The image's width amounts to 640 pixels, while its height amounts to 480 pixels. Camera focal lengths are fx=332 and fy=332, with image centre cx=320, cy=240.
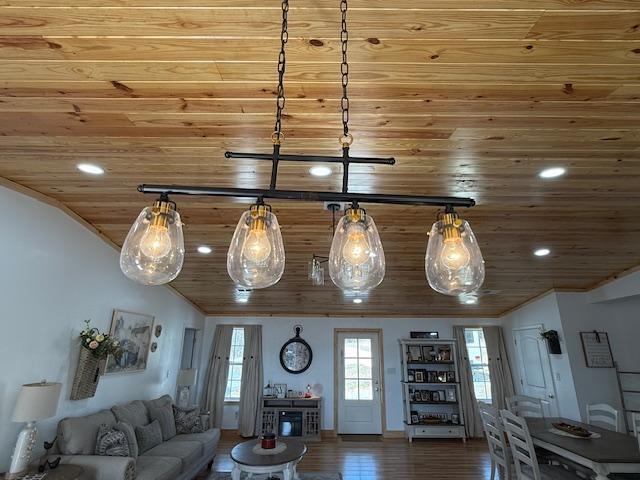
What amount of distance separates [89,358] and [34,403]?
972 mm

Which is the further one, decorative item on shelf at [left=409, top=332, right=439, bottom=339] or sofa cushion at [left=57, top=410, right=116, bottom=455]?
decorative item on shelf at [left=409, top=332, right=439, bottom=339]

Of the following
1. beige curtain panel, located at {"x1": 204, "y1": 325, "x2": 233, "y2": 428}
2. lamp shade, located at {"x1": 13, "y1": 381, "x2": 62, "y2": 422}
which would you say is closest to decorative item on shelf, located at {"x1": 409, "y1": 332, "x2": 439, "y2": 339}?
beige curtain panel, located at {"x1": 204, "y1": 325, "x2": 233, "y2": 428}

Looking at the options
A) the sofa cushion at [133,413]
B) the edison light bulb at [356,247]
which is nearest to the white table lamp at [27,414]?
the sofa cushion at [133,413]

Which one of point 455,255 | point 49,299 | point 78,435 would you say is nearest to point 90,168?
point 49,299

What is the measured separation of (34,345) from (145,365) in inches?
81.2

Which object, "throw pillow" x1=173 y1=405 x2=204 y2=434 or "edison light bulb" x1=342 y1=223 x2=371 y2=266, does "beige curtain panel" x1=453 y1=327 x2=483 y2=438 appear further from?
"edison light bulb" x1=342 y1=223 x2=371 y2=266

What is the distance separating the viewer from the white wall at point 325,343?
6.69 m

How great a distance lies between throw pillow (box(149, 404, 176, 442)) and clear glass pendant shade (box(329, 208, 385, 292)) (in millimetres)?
4629

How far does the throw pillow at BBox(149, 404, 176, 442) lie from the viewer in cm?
443

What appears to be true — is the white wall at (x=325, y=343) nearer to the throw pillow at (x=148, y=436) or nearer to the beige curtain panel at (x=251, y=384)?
the beige curtain panel at (x=251, y=384)

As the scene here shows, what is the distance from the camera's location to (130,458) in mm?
2900

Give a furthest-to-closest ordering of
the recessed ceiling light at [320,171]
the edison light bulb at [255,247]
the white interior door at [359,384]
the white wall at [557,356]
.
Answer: the white interior door at [359,384]
the white wall at [557,356]
the recessed ceiling light at [320,171]
the edison light bulb at [255,247]

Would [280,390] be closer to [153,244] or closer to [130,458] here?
[130,458]

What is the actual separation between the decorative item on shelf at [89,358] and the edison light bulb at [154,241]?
3.10m
